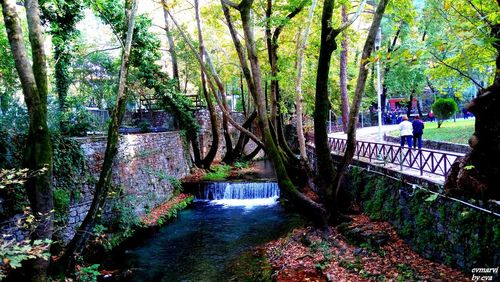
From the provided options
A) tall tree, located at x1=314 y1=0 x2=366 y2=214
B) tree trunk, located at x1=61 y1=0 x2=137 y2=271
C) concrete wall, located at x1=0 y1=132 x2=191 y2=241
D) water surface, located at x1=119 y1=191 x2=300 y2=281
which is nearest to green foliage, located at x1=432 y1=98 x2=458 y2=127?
water surface, located at x1=119 y1=191 x2=300 y2=281

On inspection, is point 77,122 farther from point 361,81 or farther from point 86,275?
point 361,81

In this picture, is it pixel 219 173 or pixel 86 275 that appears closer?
pixel 86 275

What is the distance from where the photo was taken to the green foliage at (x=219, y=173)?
20812 millimetres

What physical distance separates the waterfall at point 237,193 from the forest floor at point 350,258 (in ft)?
21.5

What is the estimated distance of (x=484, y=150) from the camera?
567cm

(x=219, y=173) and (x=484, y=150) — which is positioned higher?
(x=484, y=150)

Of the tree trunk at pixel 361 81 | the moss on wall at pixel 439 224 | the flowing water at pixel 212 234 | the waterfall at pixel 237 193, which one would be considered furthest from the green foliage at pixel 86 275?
the waterfall at pixel 237 193

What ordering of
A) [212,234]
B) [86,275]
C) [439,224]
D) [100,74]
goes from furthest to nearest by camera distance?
[100,74] → [212,234] → [86,275] → [439,224]

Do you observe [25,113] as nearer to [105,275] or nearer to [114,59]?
[105,275]

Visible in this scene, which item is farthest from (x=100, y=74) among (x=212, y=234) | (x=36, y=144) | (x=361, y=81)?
(x=361, y=81)

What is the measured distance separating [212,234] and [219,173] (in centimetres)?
944

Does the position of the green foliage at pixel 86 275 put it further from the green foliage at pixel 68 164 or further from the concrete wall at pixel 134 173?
the green foliage at pixel 68 164

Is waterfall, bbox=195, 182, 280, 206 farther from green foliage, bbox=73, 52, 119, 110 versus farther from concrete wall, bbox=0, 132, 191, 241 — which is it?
green foliage, bbox=73, 52, 119, 110

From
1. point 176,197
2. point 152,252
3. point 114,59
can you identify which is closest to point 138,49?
point 114,59
